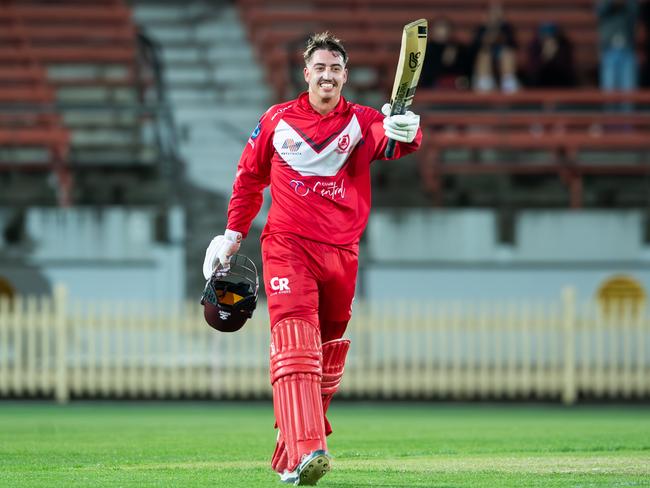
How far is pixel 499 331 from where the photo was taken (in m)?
17.5

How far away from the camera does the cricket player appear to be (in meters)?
7.48

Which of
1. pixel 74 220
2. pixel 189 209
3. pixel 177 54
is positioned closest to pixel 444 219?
pixel 189 209

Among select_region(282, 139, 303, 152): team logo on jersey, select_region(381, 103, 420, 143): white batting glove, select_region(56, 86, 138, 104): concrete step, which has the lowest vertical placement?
select_region(282, 139, 303, 152): team logo on jersey

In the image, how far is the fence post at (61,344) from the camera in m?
17.0

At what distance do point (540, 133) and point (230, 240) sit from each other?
1260 cm

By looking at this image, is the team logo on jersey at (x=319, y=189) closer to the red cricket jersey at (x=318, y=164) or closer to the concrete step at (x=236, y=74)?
the red cricket jersey at (x=318, y=164)

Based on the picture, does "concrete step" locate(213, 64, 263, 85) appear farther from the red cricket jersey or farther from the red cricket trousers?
the red cricket trousers

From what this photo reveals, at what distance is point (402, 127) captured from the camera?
7.50 m

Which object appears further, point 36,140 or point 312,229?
point 36,140

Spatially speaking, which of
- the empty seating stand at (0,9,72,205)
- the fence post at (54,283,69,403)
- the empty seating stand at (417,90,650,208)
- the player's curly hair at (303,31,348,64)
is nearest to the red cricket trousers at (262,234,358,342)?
the player's curly hair at (303,31,348,64)

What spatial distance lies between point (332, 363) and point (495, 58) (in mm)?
13183

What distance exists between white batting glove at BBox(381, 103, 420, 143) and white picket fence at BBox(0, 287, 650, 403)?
9.87 meters

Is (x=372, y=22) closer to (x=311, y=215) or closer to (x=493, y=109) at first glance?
(x=493, y=109)

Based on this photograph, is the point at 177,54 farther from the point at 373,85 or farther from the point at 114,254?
the point at 114,254
